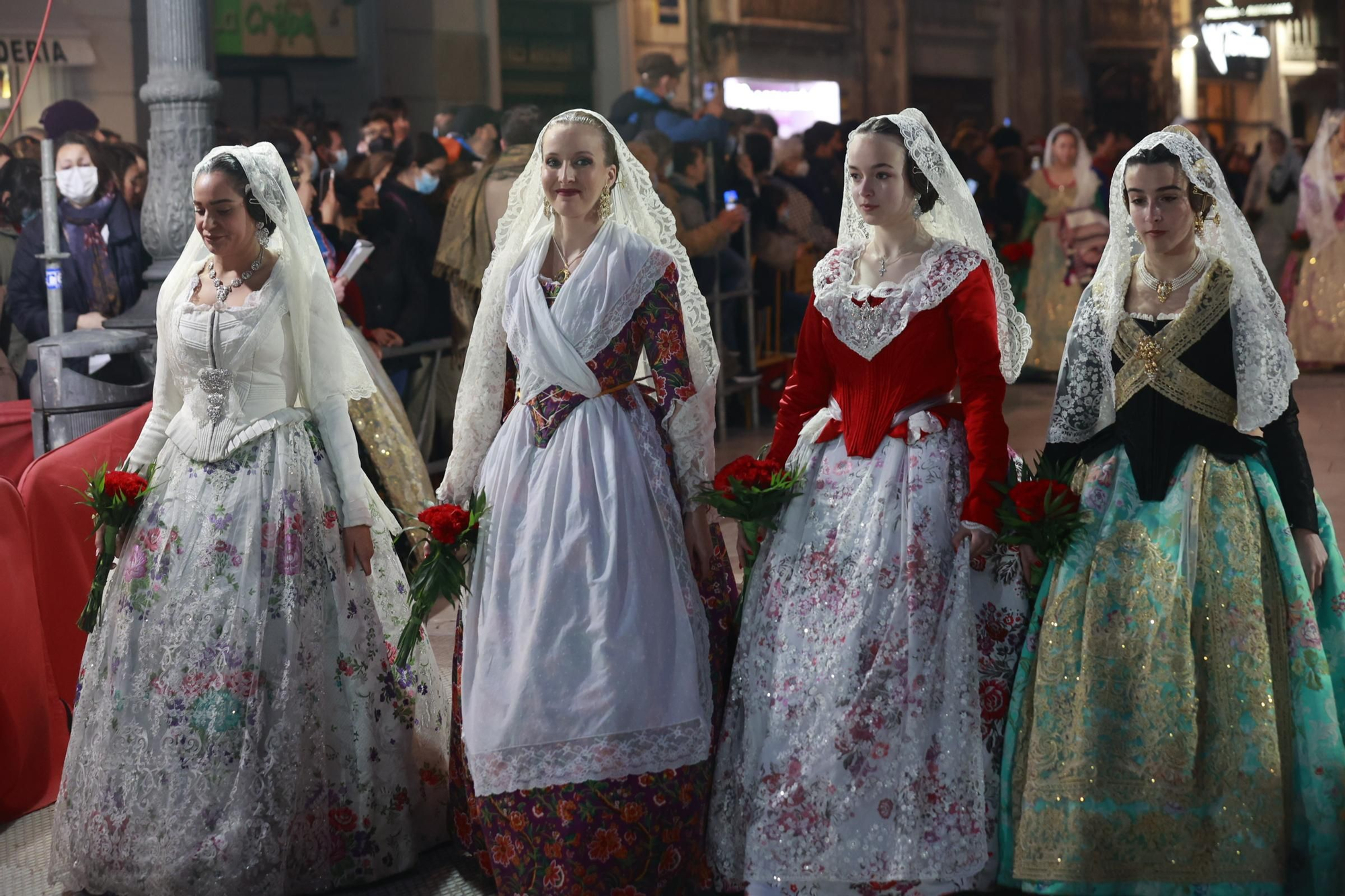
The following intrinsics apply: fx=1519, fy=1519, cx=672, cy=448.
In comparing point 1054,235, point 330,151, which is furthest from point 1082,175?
point 330,151

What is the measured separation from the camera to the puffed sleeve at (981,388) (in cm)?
320

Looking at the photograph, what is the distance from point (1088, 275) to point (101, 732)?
863 cm

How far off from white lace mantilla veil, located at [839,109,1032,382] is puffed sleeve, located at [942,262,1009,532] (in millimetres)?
63

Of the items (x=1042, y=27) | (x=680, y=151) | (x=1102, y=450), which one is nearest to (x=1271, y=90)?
(x=1042, y=27)

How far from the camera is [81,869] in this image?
11.4 feet

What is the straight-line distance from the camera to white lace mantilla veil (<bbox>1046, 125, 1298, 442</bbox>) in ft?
10.4

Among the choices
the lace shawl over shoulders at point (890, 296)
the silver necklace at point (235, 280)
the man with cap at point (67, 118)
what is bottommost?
the lace shawl over shoulders at point (890, 296)

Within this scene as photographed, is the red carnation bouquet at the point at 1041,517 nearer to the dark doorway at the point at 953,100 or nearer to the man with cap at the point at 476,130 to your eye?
the man with cap at the point at 476,130

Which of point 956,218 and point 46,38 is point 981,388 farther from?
point 46,38

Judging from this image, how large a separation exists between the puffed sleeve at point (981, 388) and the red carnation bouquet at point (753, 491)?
404 mm

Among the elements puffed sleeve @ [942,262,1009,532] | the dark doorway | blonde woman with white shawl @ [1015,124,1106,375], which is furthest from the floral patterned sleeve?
the dark doorway

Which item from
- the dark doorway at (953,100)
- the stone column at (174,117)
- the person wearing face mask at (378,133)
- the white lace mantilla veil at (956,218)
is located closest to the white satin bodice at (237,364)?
the white lace mantilla veil at (956,218)

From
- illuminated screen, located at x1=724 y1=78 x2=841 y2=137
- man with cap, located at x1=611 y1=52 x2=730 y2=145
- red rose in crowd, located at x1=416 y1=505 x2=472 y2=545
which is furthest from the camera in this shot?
illuminated screen, located at x1=724 y1=78 x2=841 y2=137

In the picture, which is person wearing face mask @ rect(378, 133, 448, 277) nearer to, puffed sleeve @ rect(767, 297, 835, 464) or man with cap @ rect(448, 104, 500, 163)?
man with cap @ rect(448, 104, 500, 163)
